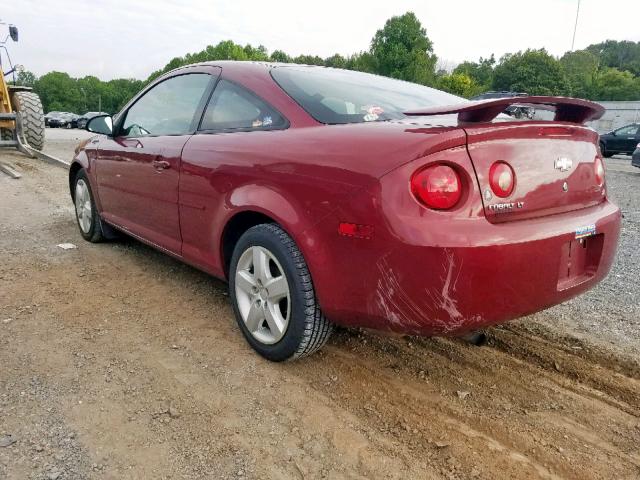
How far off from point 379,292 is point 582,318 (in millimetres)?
1905

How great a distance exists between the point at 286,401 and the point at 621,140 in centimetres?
2095

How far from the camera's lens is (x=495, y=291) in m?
1.93

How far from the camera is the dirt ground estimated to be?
190 cm

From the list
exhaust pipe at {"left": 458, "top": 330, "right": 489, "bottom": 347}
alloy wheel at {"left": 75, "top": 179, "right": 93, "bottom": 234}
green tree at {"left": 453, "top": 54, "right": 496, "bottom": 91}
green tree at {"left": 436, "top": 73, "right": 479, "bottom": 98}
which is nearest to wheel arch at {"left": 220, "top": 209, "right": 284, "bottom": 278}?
exhaust pipe at {"left": 458, "top": 330, "right": 489, "bottom": 347}

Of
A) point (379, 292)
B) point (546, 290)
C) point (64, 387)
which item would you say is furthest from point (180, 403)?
point (546, 290)

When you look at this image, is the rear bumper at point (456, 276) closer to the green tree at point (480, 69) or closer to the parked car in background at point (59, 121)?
the parked car in background at point (59, 121)

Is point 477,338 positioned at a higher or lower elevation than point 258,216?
lower

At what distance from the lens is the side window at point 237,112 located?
2.62 meters

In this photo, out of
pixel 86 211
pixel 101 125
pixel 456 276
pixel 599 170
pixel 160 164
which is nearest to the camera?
pixel 456 276

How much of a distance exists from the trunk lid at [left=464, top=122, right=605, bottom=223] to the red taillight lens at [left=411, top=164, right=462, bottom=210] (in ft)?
0.39

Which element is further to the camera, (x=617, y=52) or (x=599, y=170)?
(x=617, y=52)

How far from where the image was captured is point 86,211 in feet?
15.4

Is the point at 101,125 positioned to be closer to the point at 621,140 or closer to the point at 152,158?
the point at 152,158

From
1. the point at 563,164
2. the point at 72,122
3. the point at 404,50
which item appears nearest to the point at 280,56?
the point at 404,50
